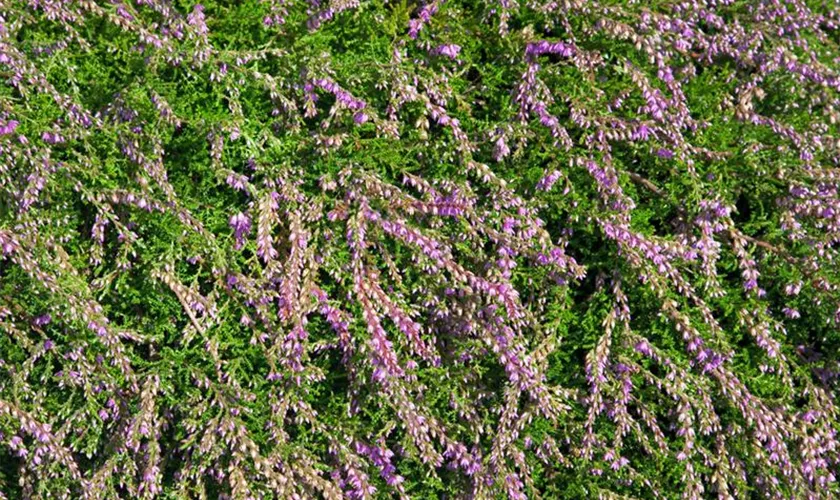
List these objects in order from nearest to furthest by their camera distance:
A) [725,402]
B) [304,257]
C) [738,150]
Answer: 1. [304,257]
2. [725,402]
3. [738,150]

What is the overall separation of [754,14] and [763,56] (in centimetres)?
19

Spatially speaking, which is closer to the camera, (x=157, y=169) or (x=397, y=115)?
(x=157, y=169)

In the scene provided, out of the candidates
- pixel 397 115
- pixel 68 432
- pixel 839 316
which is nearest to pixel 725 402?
pixel 839 316

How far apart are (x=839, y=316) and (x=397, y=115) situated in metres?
1.52

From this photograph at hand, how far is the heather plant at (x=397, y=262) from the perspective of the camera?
8.79 ft

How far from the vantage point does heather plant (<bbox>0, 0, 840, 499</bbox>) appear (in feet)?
8.79

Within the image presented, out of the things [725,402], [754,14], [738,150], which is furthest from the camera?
[754,14]

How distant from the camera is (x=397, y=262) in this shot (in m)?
2.88

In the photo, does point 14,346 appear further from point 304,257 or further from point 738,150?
point 738,150

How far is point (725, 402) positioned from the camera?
9.75 ft

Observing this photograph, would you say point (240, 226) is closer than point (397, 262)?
Yes

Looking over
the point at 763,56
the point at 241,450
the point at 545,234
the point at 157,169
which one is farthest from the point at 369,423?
the point at 763,56

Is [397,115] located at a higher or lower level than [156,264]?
higher

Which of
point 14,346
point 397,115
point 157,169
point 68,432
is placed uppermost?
point 397,115
